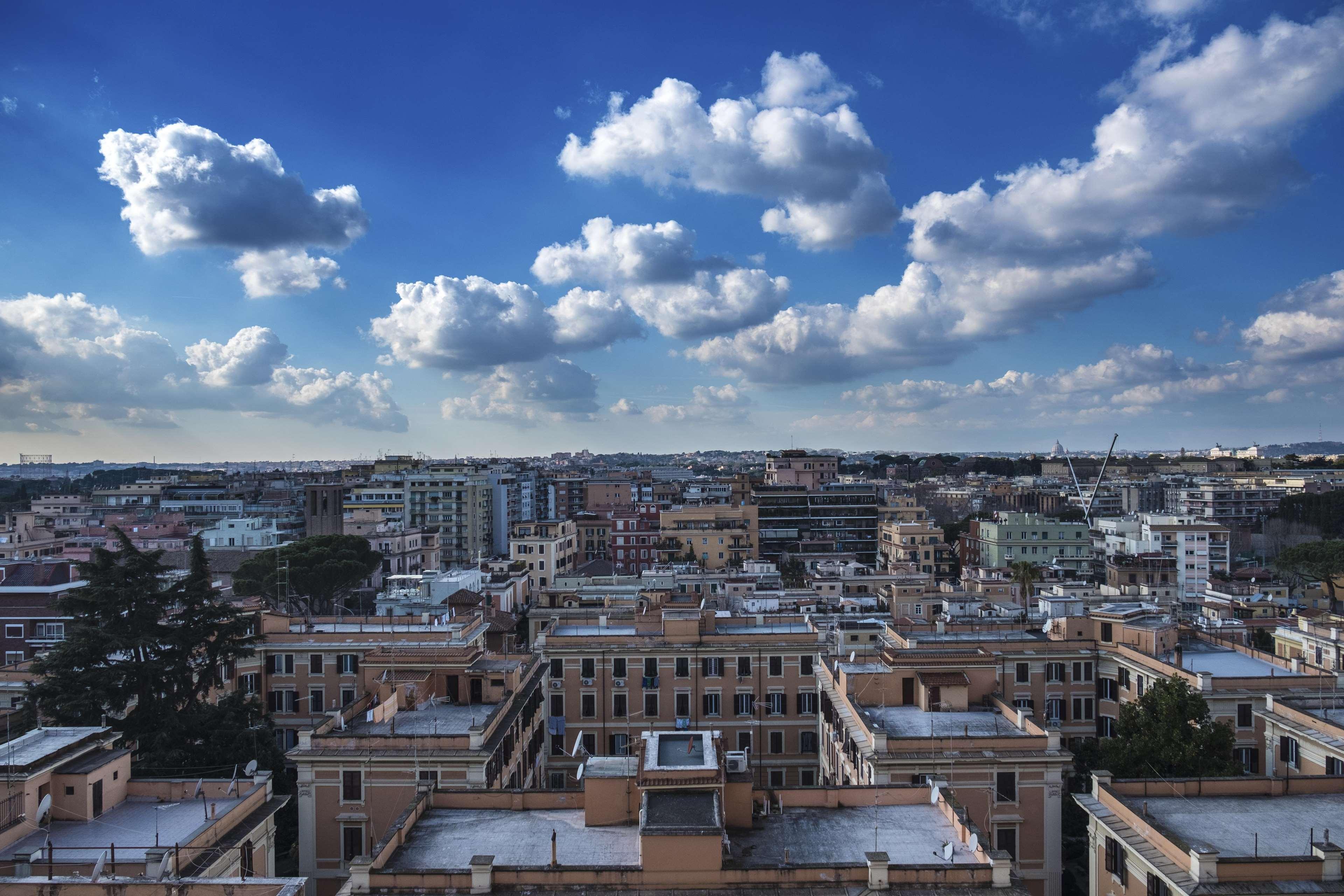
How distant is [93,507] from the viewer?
130375 millimetres

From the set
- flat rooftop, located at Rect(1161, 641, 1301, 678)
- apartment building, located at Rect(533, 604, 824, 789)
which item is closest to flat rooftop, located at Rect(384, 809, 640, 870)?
apartment building, located at Rect(533, 604, 824, 789)

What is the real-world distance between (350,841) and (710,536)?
67.9 metres

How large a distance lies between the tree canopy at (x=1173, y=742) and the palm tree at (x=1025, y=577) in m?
27.1

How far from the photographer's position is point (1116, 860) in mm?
18203

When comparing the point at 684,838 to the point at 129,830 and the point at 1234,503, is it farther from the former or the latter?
the point at 1234,503

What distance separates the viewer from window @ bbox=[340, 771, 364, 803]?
23328mm

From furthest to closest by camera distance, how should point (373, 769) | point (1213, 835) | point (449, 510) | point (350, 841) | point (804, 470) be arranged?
point (804, 470), point (449, 510), point (350, 841), point (373, 769), point (1213, 835)

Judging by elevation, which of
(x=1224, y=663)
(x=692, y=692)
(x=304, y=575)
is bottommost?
(x=692, y=692)

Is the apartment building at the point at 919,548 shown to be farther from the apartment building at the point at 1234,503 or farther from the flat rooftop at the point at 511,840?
the flat rooftop at the point at 511,840

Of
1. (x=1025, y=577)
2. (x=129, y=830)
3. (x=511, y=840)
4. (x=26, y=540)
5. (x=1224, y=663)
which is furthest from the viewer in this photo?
(x=26, y=540)

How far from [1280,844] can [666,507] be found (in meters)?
91.9

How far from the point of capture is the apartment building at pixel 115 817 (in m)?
16.2

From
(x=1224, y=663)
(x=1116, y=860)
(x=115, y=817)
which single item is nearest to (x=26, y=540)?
(x=115, y=817)

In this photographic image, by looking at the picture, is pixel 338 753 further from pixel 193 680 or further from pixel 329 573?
pixel 329 573
